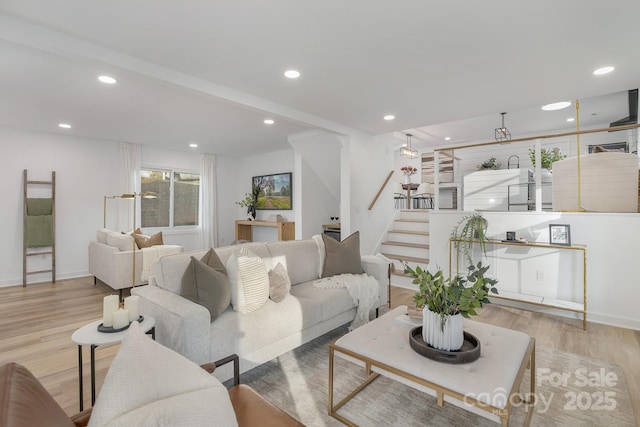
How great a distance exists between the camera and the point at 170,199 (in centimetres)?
693

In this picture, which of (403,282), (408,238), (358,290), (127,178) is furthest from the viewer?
(127,178)

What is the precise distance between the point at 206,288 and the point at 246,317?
1.16 feet

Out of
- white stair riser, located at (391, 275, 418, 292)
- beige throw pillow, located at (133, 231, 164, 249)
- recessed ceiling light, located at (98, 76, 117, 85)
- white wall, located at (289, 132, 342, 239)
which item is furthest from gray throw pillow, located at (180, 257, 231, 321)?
white wall, located at (289, 132, 342, 239)

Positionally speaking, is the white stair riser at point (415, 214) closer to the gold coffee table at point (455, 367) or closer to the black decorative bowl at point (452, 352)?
the gold coffee table at point (455, 367)

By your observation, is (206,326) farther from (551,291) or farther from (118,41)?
(551,291)

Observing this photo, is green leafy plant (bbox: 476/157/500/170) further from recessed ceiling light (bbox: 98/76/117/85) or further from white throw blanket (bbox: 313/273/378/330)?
recessed ceiling light (bbox: 98/76/117/85)

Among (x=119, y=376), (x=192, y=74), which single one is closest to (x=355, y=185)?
(x=192, y=74)

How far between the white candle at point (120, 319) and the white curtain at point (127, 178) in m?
4.73

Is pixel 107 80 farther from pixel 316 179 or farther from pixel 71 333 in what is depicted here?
pixel 316 179

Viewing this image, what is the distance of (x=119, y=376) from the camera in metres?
0.84

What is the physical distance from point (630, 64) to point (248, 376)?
4.27 meters

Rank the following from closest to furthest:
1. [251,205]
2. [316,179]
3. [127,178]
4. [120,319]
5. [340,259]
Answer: [120,319] < [340,259] < [127,178] < [316,179] < [251,205]

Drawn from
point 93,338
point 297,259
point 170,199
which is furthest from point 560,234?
point 170,199

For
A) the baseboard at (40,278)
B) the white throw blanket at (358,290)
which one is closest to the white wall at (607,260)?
the white throw blanket at (358,290)
